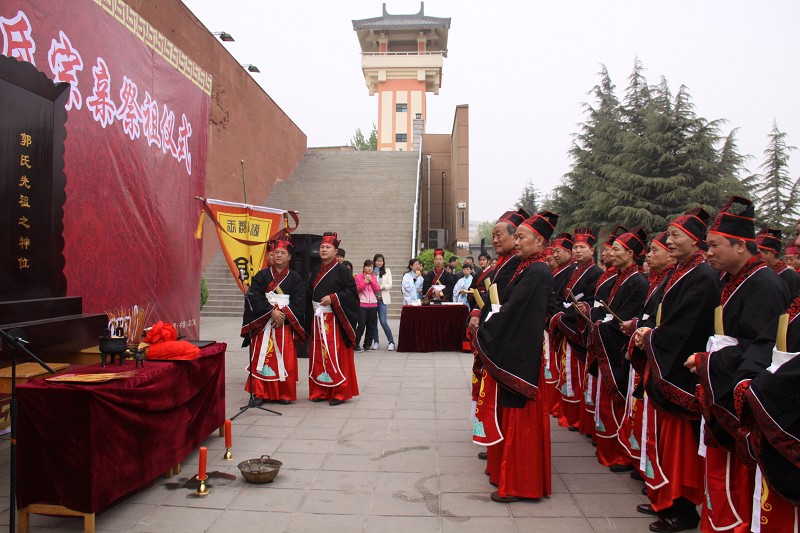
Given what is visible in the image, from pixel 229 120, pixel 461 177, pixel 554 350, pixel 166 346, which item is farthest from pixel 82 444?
pixel 461 177

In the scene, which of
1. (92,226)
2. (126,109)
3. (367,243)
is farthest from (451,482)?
(367,243)

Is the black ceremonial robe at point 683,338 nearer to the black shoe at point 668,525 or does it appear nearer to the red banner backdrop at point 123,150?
the black shoe at point 668,525

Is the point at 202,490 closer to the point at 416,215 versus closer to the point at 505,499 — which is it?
the point at 505,499

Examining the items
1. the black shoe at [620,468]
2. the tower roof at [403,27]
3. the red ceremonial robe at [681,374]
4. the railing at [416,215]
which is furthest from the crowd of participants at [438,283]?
the tower roof at [403,27]

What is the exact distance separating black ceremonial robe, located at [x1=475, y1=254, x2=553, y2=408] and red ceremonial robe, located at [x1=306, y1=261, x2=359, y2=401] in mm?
2662

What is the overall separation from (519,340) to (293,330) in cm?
307

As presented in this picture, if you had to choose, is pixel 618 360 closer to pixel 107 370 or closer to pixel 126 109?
pixel 107 370

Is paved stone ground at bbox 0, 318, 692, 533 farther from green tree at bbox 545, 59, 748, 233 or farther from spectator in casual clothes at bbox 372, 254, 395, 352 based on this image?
green tree at bbox 545, 59, 748, 233

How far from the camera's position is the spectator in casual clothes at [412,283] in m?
10.8

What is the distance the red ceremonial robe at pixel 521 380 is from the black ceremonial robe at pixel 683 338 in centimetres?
71

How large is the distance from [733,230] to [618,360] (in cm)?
147

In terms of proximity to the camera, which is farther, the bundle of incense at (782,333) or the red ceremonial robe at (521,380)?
the red ceremonial robe at (521,380)

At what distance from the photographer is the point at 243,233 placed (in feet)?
22.3

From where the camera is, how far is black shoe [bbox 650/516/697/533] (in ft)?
10.5
